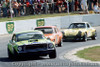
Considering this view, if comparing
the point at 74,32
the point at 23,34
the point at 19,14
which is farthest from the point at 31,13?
the point at 23,34

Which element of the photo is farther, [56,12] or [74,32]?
[56,12]

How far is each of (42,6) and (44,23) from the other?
2.27m

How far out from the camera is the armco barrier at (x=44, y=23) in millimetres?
29736

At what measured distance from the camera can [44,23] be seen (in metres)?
32.4

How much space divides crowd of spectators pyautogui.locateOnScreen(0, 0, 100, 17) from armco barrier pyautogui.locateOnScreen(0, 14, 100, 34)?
4.38 feet

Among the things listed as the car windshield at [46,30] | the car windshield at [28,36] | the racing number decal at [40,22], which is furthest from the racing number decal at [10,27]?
the car windshield at [28,36]

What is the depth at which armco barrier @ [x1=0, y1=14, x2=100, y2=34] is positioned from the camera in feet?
97.6

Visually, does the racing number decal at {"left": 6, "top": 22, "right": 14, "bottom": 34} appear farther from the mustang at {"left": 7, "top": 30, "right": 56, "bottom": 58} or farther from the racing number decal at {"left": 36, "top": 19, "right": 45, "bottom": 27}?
the mustang at {"left": 7, "top": 30, "right": 56, "bottom": 58}

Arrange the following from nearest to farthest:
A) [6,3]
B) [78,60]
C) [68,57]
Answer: [78,60]
[68,57]
[6,3]

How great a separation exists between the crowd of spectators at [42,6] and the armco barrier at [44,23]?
52.5 inches

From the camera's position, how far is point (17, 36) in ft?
53.0

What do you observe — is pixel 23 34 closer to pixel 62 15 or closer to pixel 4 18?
pixel 4 18

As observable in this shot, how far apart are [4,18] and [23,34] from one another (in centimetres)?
1569

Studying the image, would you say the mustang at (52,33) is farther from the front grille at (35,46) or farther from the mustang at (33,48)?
the front grille at (35,46)
